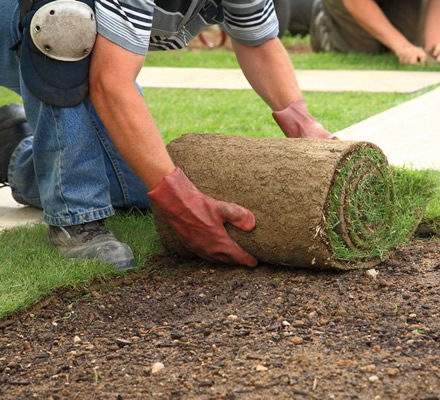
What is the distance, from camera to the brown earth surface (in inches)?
83.4

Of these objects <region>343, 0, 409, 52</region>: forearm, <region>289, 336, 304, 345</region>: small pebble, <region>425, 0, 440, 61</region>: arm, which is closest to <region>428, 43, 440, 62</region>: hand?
<region>425, 0, 440, 61</region>: arm

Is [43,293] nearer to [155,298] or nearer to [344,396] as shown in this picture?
[155,298]

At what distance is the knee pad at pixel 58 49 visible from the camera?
2805mm

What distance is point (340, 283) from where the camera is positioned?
2.77 meters

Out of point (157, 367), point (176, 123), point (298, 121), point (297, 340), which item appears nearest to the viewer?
point (157, 367)

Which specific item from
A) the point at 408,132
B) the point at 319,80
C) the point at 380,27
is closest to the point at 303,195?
the point at 408,132

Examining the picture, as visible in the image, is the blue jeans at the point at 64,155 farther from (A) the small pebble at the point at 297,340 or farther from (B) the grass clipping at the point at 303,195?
(A) the small pebble at the point at 297,340

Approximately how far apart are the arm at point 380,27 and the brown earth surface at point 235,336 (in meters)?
4.23

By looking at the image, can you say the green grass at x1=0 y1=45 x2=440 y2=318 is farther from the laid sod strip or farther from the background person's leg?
the background person's leg

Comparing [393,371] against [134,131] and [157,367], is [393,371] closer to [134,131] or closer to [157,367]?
[157,367]

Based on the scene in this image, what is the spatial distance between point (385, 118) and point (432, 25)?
240 cm

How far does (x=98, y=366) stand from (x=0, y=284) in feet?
2.18

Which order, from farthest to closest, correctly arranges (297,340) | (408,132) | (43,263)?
1. (408,132)
2. (43,263)
3. (297,340)

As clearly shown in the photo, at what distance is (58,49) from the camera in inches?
113
